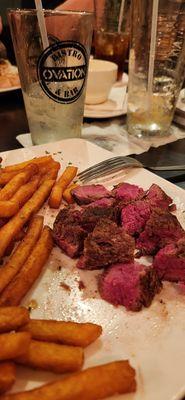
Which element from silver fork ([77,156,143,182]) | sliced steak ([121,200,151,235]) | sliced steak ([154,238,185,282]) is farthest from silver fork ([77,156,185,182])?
sliced steak ([154,238,185,282])

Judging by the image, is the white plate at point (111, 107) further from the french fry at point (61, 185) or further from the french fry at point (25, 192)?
the french fry at point (25, 192)

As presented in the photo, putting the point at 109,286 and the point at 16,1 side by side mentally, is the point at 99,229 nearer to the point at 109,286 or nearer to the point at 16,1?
the point at 109,286

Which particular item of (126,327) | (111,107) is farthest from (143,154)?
(126,327)

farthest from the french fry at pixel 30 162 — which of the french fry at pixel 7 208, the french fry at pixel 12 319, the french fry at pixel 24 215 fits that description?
the french fry at pixel 12 319

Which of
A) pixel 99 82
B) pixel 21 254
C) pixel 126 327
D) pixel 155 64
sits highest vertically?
pixel 155 64

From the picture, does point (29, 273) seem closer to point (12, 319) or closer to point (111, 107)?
point (12, 319)

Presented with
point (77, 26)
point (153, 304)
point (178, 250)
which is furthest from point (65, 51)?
point (153, 304)

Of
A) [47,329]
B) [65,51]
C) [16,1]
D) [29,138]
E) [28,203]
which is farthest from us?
[16,1]
